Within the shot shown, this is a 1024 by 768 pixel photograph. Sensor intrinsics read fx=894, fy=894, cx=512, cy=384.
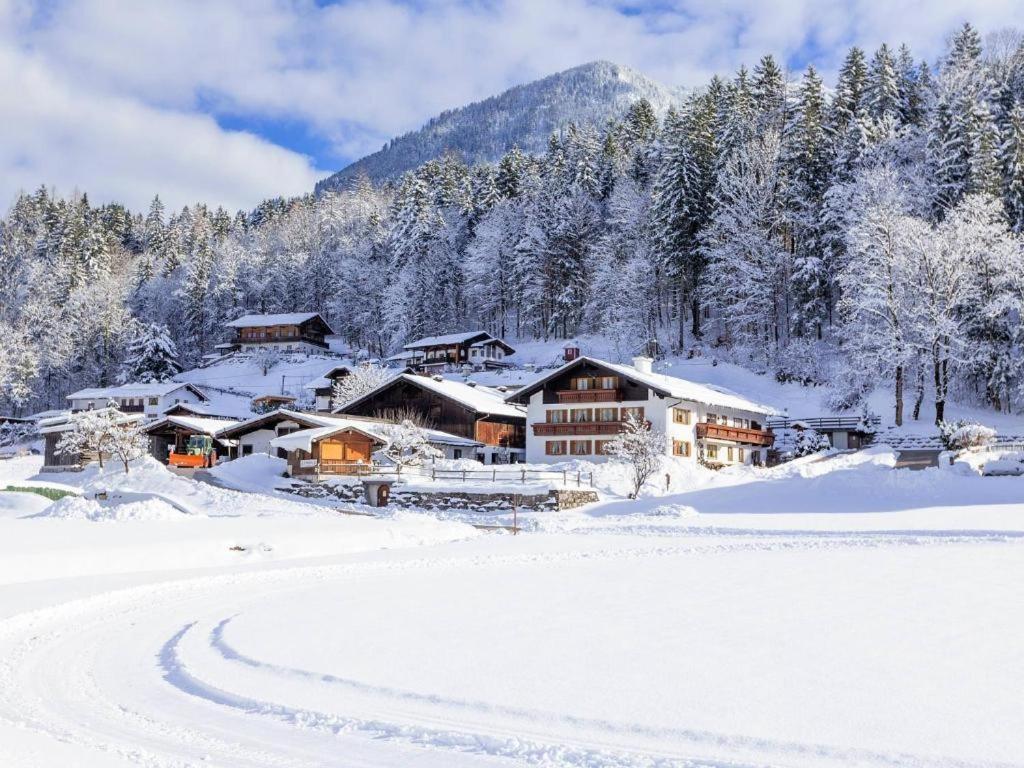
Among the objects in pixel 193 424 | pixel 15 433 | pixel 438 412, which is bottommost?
pixel 15 433

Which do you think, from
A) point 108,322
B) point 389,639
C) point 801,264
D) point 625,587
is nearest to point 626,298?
point 801,264

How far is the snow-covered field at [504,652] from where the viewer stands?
8.11m

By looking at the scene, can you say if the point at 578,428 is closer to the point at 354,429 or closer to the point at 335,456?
the point at 354,429

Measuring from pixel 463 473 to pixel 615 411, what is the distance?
43.3ft

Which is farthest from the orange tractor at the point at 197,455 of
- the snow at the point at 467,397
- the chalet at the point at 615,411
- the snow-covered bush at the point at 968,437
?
the snow-covered bush at the point at 968,437

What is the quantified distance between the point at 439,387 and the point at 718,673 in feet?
171

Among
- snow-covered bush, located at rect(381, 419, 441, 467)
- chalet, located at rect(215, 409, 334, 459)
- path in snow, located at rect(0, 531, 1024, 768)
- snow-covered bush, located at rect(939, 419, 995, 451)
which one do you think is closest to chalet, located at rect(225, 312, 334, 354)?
chalet, located at rect(215, 409, 334, 459)

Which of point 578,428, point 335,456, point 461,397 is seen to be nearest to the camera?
point 335,456

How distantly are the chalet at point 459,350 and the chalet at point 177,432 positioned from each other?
31.9m

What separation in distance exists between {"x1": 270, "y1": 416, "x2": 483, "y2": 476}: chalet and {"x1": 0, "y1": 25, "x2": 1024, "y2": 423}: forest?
1292 inches

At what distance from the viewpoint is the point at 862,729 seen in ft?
27.0

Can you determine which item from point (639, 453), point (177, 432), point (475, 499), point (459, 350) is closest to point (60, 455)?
point (177, 432)

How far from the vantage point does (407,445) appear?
51.8 metres

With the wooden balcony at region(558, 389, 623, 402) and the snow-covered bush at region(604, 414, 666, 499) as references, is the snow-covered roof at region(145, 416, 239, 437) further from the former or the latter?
the snow-covered bush at region(604, 414, 666, 499)
